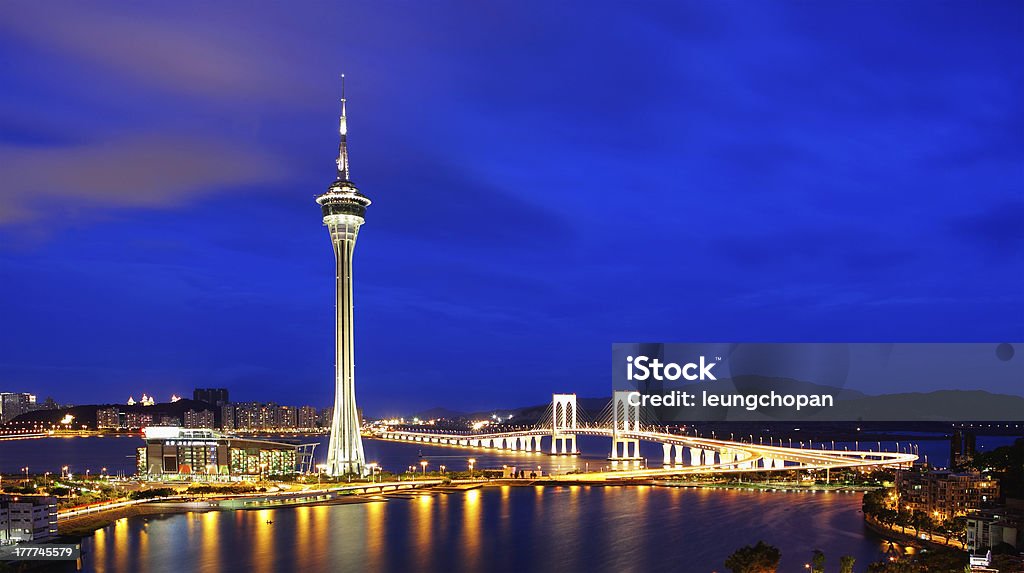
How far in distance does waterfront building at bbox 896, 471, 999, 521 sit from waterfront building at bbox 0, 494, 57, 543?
1385cm

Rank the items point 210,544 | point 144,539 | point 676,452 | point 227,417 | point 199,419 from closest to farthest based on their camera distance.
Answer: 1. point 210,544
2. point 144,539
3. point 676,452
4. point 199,419
5. point 227,417

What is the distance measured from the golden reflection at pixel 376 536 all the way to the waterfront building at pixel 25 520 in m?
4.70

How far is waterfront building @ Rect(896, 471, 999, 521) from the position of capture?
50.3ft

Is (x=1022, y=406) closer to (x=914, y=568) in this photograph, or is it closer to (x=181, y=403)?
(x=914, y=568)

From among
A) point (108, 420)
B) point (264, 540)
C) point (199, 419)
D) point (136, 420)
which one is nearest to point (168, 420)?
point (199, 419)

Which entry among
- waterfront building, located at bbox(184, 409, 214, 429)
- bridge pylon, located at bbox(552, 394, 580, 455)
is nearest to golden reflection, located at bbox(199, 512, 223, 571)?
bridge pylon, located at bbox(552, 394, 580, 455)

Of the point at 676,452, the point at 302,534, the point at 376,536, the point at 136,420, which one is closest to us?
the point at 376,536

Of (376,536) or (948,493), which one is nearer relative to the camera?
(376,536)

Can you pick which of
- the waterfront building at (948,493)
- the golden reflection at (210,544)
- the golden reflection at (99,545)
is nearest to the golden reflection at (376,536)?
the golden reflection at (210,544)

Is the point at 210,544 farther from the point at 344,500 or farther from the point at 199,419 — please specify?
the point at 199,419

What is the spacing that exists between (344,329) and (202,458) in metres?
5.20

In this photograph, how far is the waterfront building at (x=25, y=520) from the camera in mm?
13141

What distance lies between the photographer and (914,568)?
33.5ft

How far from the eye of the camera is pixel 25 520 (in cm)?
1335
